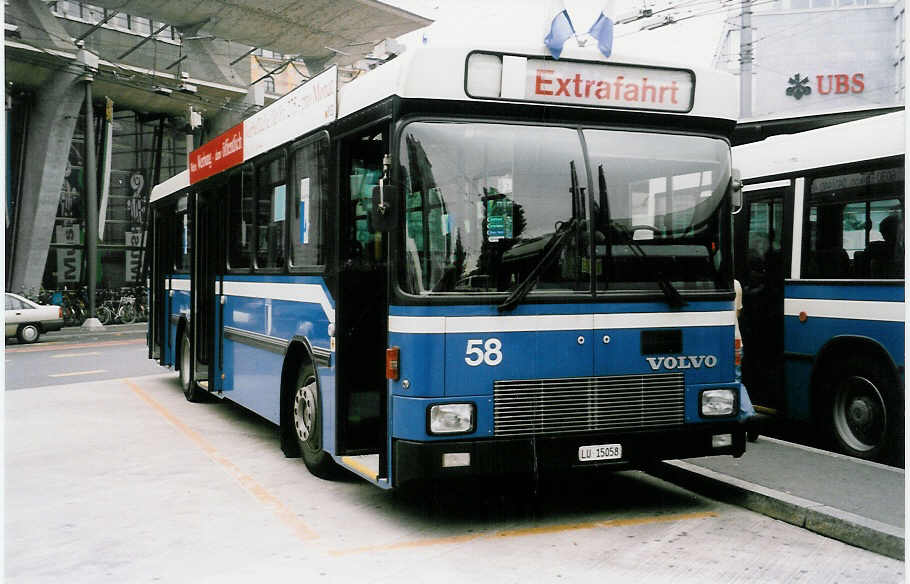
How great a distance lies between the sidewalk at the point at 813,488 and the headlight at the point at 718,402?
0.63m

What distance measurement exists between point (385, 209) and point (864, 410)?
492 centimetres

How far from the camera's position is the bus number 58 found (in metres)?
5.93

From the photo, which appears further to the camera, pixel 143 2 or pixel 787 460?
pixel 143 2

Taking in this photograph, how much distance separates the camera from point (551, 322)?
6.09 m

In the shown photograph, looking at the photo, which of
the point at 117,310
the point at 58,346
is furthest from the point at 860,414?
the point at 117,310

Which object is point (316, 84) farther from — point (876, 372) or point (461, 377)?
point (876, 372)

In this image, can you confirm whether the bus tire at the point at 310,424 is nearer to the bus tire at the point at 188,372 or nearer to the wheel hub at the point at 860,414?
the wheel hub at the point at 860,414

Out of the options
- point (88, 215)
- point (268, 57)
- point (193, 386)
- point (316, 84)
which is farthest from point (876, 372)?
point (268, 57)

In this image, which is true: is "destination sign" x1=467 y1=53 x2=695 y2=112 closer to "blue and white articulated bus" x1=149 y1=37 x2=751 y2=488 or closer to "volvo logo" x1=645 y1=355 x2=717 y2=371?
"blue and white articulated bus" x1=149 y1=37 x2=751 y2=488

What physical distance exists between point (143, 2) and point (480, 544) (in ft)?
92.6

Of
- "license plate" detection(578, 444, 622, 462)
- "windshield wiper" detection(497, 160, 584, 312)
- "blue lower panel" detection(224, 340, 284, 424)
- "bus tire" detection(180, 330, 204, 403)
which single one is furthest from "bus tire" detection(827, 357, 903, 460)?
"bus tire" detection(180, 330, 204, 403)

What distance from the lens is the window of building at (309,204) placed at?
7375 mm

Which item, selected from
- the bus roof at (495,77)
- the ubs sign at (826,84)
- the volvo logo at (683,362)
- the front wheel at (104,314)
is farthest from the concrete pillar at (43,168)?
the ubs sign at (826,84)

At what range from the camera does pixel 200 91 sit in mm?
34000
